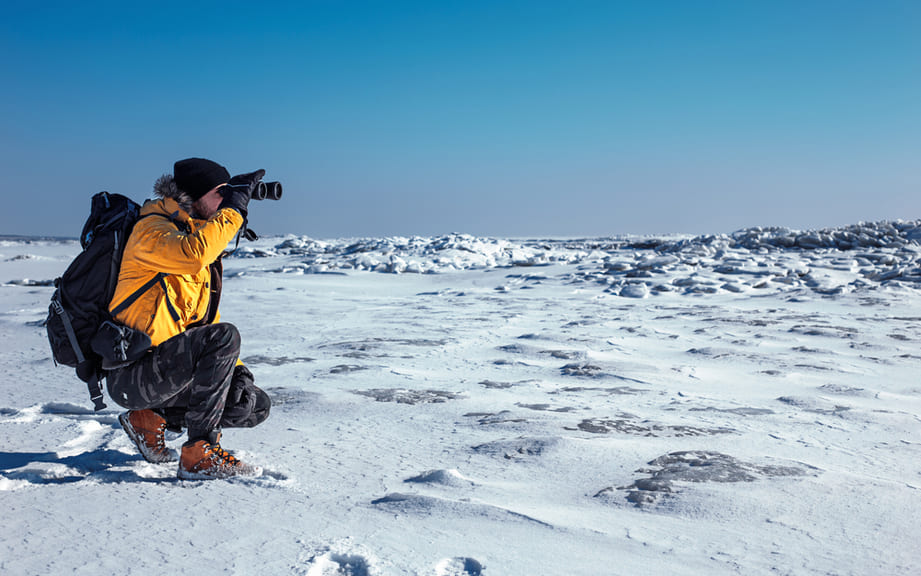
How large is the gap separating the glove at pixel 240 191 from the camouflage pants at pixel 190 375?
1.29 ft

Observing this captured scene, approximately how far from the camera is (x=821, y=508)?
5.95ft

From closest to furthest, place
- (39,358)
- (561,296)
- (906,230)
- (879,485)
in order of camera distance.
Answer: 1. (879,485)
2. (39,358)
3. (561,296)
4. (906,230)

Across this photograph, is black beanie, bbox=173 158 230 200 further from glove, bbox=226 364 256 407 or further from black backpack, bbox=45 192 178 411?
glove, bbox=226 364 256 407

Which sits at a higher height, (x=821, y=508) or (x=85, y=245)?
(x=85, y=245)

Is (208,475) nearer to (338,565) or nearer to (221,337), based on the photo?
(221,337)

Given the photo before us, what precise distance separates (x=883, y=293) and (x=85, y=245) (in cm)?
796

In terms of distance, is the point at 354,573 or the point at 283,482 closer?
the point at 354,573

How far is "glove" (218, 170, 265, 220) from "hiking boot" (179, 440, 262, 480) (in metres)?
0.76

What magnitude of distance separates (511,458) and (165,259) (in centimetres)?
131

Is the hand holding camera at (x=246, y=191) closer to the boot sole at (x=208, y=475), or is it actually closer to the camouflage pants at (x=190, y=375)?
the camouflage pants at (x=190, y=375)

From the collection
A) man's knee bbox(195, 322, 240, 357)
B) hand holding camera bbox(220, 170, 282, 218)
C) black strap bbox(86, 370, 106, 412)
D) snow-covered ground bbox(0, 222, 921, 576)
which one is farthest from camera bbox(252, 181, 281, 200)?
snow-covered ground bbox(0, 222, 921, 576)

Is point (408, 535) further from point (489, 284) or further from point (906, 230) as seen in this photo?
point (906, 230)

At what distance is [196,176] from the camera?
83.8 inches

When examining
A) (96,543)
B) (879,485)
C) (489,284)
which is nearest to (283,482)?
(96,543)
